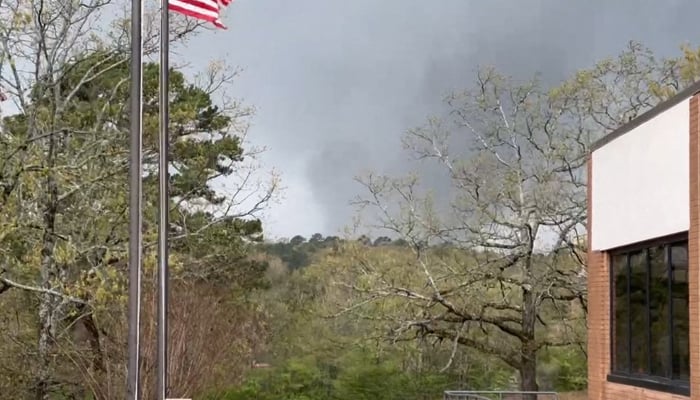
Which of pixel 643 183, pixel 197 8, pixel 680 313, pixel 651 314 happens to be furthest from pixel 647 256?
pixel 197 8

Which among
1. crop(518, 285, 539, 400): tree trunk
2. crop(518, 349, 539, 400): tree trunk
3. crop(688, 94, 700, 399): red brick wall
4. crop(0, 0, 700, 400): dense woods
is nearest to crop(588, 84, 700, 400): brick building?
crop(688, 94, 700, 399): red brick wall

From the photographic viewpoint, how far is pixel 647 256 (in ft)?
42.4

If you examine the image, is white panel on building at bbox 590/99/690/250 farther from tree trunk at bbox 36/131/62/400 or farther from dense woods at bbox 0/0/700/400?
tree trunk at bbox 36/131/62/400

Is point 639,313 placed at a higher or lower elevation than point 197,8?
lower

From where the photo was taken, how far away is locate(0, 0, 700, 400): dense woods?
22.8 meters

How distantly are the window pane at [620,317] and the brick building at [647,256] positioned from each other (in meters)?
0.01

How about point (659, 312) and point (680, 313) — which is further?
point (659, 312)

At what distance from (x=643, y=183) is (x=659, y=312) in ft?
5.58

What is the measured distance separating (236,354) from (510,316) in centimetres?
951

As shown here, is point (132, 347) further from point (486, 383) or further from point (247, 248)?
point (486, 383)

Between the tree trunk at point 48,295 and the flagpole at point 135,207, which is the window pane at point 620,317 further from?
the tree trunk at point 48,295

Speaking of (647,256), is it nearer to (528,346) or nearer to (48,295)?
(48,295)

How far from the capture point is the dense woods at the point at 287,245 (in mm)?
22844

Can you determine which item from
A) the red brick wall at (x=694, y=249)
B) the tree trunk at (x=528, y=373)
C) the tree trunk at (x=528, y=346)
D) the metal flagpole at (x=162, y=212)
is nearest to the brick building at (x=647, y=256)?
the red brick wall at (x=694, y=249)
